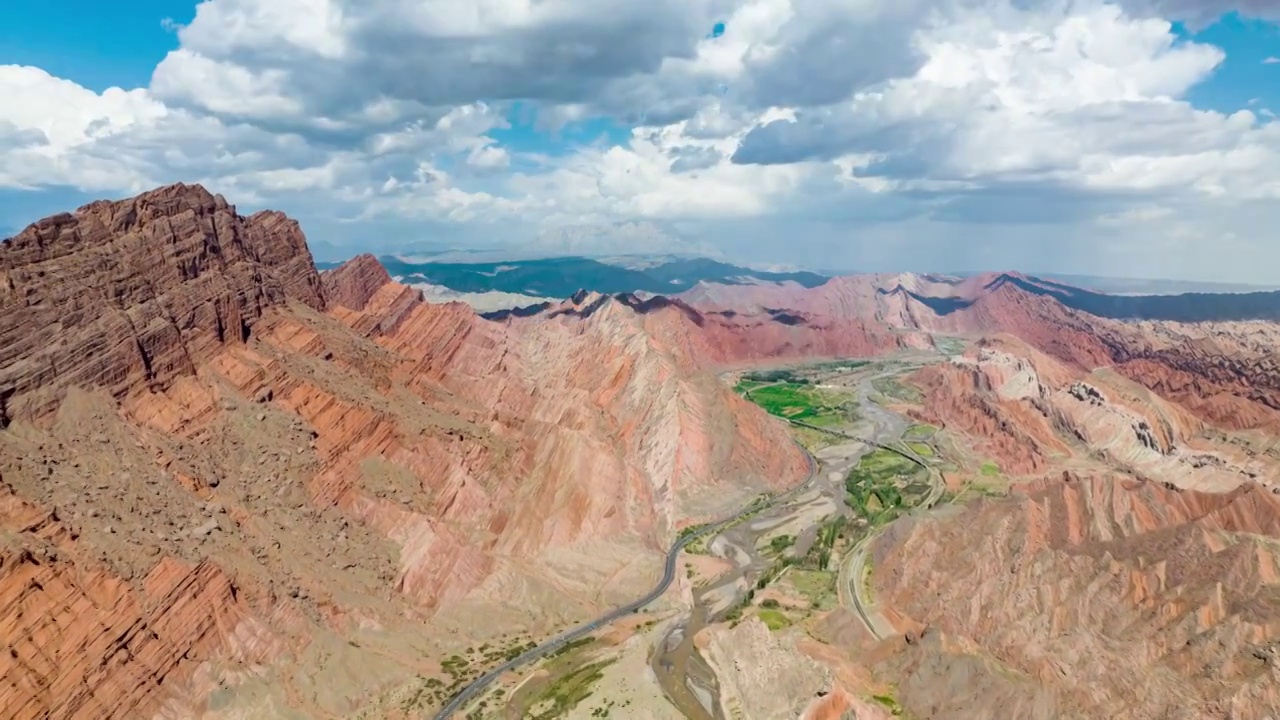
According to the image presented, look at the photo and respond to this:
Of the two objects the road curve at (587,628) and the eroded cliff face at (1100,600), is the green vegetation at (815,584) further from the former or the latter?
the road curve at (587,628)

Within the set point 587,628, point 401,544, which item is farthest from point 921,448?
point 401,544

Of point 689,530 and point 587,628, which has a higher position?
point 689,530

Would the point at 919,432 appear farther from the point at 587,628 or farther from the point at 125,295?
the point at 125,295

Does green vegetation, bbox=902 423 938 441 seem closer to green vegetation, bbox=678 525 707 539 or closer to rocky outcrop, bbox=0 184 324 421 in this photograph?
green vegetation, bbox=678 525 707 539

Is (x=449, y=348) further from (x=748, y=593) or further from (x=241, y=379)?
(x=748, y=593)

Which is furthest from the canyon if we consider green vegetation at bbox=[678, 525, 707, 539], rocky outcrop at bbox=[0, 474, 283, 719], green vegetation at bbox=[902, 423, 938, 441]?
green vegetation at bbox=[902, 423, 938, 441]

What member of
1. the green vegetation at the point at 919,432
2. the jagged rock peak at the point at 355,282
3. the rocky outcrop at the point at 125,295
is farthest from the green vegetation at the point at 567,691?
the green vegetation at the point at 919,432
